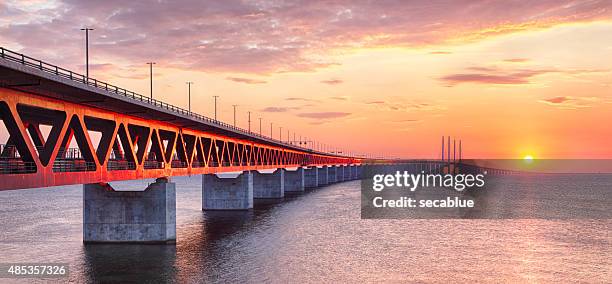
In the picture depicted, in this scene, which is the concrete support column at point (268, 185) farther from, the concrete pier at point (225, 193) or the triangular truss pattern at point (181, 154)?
the triangular truss pattern at point (181, 154)

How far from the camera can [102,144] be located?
40.7 meters

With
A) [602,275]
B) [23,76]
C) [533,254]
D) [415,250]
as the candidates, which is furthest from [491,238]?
[23,76]

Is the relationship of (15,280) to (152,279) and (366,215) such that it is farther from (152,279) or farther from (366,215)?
(366,215)

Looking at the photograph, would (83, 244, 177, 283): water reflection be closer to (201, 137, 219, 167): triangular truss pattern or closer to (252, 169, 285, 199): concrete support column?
(201, 137, 219, 167): triangular truss pattern

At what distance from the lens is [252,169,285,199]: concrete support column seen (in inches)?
4685

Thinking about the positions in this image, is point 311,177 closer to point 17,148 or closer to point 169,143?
point 169,143

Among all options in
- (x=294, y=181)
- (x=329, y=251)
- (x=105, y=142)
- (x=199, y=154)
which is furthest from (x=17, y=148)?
(x=294, y=181)

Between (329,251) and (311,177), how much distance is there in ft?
422

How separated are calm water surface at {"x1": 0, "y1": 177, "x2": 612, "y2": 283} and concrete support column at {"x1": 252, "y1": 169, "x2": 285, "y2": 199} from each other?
124 feet

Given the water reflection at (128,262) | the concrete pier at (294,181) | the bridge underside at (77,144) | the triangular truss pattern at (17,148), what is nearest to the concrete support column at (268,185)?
the concrete pier at (294,181)

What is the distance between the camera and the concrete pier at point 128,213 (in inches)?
1972

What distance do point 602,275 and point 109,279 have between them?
37.2 metres

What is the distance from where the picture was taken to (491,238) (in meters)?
63.6

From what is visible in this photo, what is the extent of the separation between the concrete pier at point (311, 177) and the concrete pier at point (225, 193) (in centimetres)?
8687
